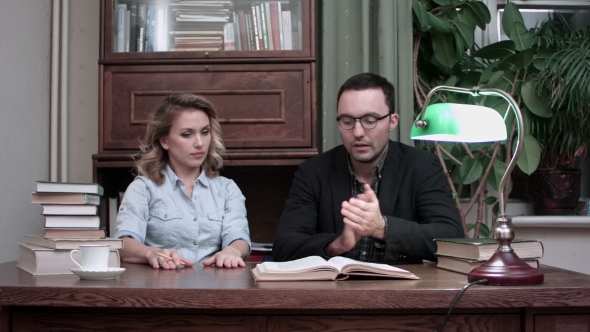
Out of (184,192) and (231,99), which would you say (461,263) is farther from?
(231,99)

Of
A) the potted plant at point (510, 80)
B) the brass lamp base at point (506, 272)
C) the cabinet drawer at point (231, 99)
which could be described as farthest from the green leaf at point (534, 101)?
the brass lamp base at point (506, 272)

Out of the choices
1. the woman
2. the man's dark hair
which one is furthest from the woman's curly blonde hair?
the man's dark hair

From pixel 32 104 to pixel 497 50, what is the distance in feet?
6.27

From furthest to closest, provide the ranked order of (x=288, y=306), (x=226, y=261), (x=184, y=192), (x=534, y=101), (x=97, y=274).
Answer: (x=534, y=101) → (x=184, y=192) → (x=226, y=261) → (x=97, y=274) → (x=288, y=306)

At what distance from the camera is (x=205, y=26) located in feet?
8.56

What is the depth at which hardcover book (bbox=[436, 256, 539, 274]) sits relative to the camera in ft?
4.95

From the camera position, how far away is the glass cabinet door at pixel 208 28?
2.52m

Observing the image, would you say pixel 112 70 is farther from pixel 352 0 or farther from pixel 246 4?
pixel 352 0

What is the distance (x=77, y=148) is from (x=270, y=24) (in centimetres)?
105

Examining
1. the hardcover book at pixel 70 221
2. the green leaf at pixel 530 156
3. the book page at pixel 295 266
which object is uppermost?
the green leaf at pixel 530 156

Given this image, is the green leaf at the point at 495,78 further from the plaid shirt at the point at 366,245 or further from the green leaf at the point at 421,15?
the plaid shirt at the point at 366,245

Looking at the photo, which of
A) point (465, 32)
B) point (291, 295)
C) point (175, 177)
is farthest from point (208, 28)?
point (291, 295)

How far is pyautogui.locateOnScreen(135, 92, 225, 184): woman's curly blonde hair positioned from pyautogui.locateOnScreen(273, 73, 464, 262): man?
315 millimetres

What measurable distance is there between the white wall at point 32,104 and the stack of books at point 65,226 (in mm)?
788
